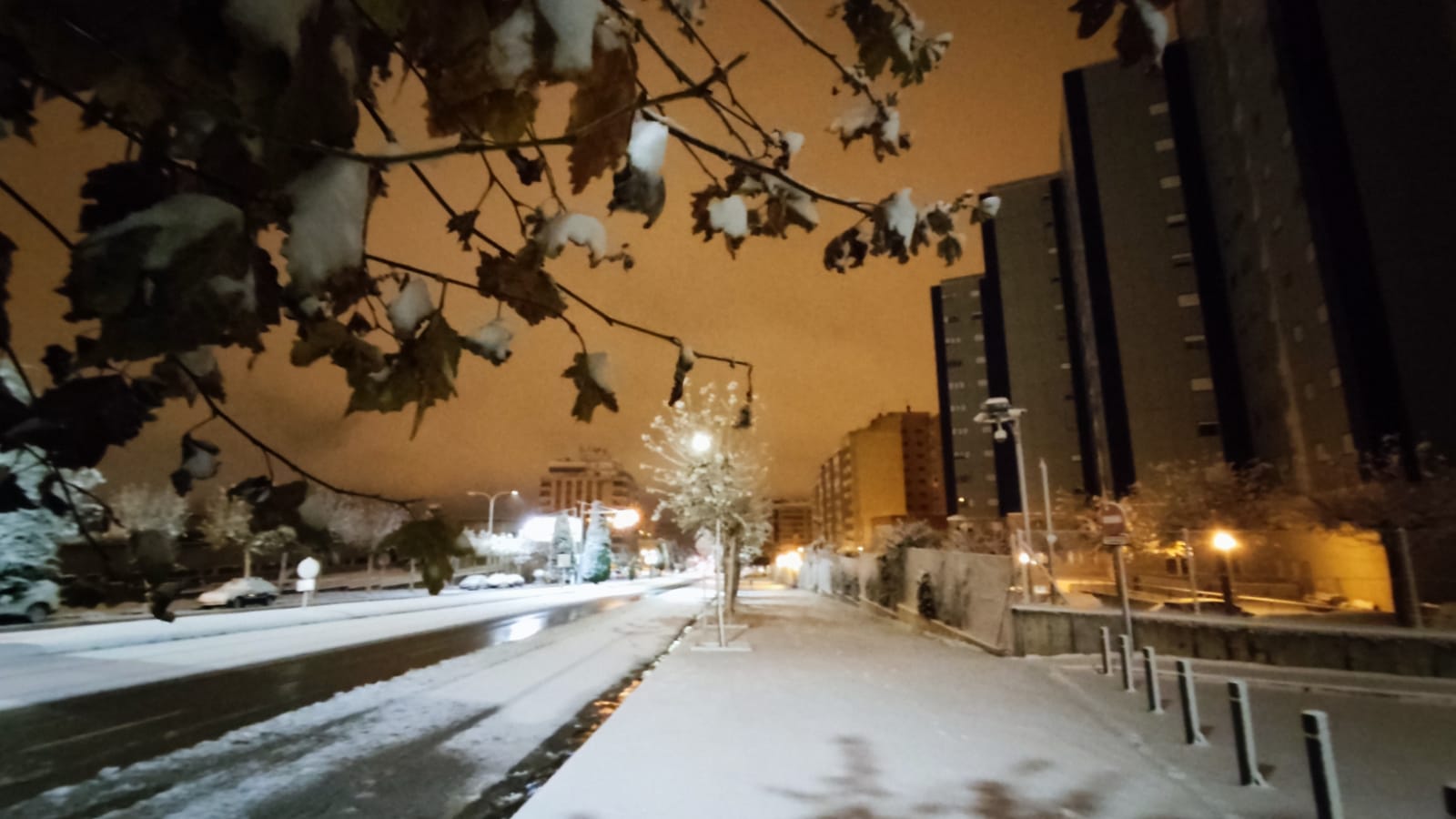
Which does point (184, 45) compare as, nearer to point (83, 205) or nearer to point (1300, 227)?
point (83, 205)

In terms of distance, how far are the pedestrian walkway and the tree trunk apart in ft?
41.6

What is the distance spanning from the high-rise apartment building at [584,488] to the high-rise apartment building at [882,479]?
133 feet

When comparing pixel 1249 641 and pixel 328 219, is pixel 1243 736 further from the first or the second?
pixel 328 219

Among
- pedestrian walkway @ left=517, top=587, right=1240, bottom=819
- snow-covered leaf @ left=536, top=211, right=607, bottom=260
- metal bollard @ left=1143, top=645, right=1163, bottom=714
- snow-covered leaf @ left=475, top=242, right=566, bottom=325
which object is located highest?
snow-covered leaf @ left=536, top=211, right=607, bottom=260

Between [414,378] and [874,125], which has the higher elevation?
[874,125]

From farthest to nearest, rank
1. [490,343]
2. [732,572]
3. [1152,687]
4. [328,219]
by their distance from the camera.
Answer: [732,572], [1152,687], [490,343], [328,219]

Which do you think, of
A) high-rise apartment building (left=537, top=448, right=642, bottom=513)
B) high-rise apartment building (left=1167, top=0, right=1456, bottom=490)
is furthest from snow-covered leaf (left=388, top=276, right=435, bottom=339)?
high-rise apartment building (left=537, top=448, right=642, bottom=513)

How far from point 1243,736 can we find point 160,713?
524 inches

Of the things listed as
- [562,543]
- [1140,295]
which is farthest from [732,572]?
[562,543]

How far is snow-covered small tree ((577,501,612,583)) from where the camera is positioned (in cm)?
6475

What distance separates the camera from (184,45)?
1.06 metres

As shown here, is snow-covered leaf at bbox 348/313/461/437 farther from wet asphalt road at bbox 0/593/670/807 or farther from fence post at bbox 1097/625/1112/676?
fence post at bbox 1097/625/1112/676

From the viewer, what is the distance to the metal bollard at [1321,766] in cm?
450

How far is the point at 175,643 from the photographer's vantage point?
18516 millimetres
